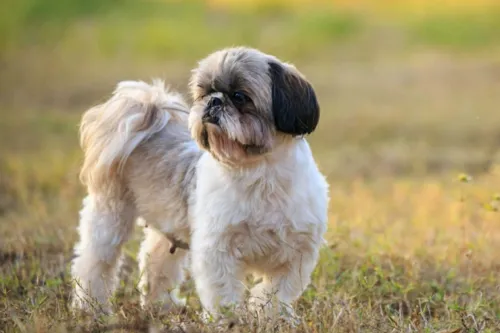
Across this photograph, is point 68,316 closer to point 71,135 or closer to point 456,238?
point 456,238

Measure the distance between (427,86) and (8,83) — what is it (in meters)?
9.31

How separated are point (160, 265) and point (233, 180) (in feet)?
5.27

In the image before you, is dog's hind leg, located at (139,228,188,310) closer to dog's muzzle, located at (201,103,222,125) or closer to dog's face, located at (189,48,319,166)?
dog's face, located at (189,48,319,166)

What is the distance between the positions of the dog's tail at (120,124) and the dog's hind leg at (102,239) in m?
0.14

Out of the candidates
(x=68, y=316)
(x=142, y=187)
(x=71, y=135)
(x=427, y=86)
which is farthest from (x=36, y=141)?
(x=68, y=316)

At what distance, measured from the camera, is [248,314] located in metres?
4.47

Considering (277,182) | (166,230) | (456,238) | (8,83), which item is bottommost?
(8,83)

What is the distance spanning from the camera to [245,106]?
4.65 m

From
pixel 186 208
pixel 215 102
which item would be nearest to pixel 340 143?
pixel 186 208

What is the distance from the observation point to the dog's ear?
4699 mm

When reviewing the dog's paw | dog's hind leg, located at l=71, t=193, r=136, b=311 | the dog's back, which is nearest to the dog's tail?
the dog's back

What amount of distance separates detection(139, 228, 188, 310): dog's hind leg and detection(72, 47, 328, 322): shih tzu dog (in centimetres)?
52

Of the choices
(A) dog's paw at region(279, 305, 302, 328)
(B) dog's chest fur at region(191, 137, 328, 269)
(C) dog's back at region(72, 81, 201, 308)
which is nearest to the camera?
(A) dog's paw at region(279, 305, 302, 328)

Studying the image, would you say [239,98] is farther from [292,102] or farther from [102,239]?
[102,239]
